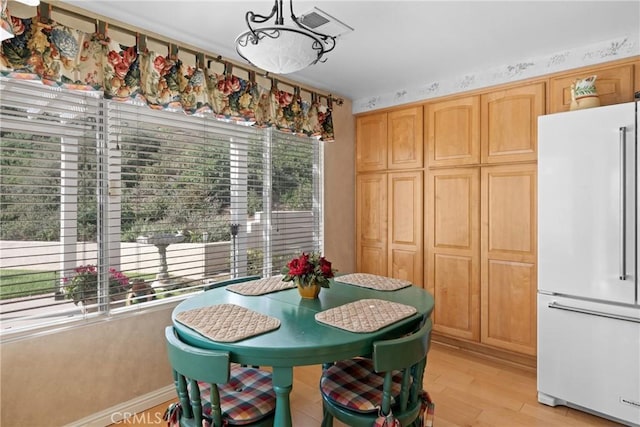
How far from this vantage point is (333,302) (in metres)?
1.86

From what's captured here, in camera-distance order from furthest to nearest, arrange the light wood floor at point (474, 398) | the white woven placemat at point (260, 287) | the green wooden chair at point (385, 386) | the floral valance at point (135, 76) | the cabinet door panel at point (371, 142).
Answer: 1. the cabinet door panel at point (371, 142)
2. the light wood floor at point (474, 398)
3. the white woven placemat at point (260, 287)
4. the floral valance at point (135, 76)
5. the green wooden chair at point (385, 386)

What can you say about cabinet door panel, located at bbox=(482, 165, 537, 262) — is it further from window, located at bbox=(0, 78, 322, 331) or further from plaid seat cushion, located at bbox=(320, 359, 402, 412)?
window, located at bbox=(0, 78, 322, 331)

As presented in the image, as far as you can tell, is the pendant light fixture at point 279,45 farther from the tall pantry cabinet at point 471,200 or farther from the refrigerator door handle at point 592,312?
the refrigerator door handle at point 592,312

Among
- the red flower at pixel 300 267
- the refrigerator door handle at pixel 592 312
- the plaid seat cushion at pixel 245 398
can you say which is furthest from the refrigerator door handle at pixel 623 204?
the plaid seat cushion at pixel 245 398

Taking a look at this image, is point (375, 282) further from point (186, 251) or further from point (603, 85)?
point (603, 85)

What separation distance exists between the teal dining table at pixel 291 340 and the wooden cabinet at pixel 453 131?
1.78 metres

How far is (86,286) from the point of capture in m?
2.10

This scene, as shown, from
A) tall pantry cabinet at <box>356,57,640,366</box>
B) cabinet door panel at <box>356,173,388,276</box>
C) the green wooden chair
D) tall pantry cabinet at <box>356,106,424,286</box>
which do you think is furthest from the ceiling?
the green wooden chair

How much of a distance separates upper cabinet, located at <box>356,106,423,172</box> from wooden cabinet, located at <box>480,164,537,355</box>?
2.35ft

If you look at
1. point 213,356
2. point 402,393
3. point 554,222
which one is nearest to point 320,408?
point 402,393

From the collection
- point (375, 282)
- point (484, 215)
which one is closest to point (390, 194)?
point (484, 215)

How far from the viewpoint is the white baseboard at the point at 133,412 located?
2.07m

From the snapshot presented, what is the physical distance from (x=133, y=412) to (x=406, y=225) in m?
2.66

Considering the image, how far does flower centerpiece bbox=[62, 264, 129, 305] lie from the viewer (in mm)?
2051
